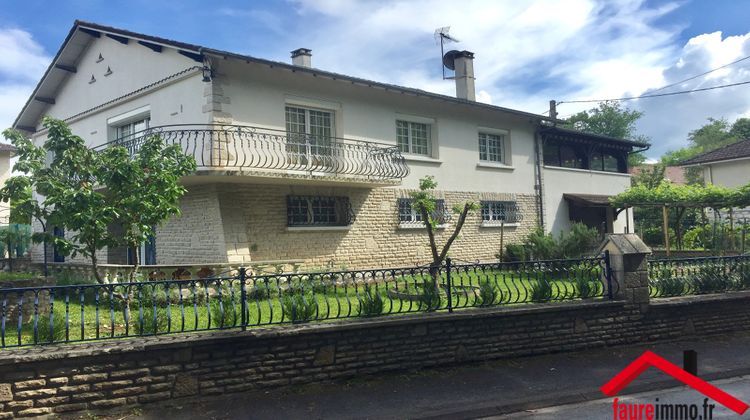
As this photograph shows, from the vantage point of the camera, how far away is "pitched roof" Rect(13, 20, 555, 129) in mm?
11969

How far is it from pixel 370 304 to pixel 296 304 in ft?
3.06

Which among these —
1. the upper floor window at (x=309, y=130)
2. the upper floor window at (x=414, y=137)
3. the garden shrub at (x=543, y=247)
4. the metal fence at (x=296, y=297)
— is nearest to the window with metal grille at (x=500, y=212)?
the garden shrub at (x=543, y=247)

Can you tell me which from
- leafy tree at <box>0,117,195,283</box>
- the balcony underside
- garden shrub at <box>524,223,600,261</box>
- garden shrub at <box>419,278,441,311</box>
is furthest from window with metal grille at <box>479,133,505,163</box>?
leafy tree at <box>0,117,195,283</box>

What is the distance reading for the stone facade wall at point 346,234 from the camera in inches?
486

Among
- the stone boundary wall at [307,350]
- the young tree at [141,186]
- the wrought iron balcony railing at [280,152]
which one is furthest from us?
the wrought iron balcony railing at [280,152]

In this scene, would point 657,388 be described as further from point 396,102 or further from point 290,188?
point 396,102

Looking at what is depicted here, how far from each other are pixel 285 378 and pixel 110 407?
1.75 metres

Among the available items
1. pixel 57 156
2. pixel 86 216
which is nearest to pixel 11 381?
pixel 86 216

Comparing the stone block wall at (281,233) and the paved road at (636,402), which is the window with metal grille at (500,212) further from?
the paved road at (636,402)

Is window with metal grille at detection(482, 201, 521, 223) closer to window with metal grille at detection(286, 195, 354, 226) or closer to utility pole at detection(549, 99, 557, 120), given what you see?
window with metal grille at detection(286, 195, 354, 226)

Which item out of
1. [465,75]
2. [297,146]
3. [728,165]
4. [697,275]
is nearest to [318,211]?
[297,146]

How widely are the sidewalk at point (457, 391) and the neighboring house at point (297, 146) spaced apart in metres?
6.60

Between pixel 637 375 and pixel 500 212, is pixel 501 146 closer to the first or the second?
pixel 500 212

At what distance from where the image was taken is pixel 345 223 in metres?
14.3
